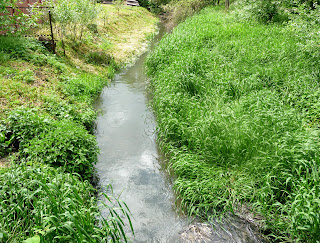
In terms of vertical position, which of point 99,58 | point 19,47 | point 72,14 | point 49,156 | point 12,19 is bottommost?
point 49,156

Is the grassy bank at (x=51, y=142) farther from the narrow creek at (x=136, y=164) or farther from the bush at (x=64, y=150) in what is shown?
the narrow creek at (x=136, y=164)

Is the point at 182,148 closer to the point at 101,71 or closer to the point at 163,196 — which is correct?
the point at 163,196

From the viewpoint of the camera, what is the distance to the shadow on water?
3.97m

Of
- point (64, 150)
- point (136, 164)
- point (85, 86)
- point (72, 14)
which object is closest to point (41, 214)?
point (64, 150)

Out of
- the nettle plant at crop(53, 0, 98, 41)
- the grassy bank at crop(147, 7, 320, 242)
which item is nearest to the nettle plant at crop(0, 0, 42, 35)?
the nettle plant at crop(53, 0, 98, 41)

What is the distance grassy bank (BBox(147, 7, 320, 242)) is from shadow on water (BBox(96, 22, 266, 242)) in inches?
12.9

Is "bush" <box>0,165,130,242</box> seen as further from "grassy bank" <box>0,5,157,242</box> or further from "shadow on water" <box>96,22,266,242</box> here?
"shadow on water" <box>96,22,266,242</box>

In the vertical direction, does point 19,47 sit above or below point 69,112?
above

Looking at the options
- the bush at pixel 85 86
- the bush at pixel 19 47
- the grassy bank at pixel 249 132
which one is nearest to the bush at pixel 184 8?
the grassy bank at pixel 249 132

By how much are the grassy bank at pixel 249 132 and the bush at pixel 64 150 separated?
1.71m

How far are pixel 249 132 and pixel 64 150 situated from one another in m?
3.41

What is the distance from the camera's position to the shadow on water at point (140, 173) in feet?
13.0

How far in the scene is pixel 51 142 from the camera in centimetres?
466

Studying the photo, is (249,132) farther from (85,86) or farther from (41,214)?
(85,86)
